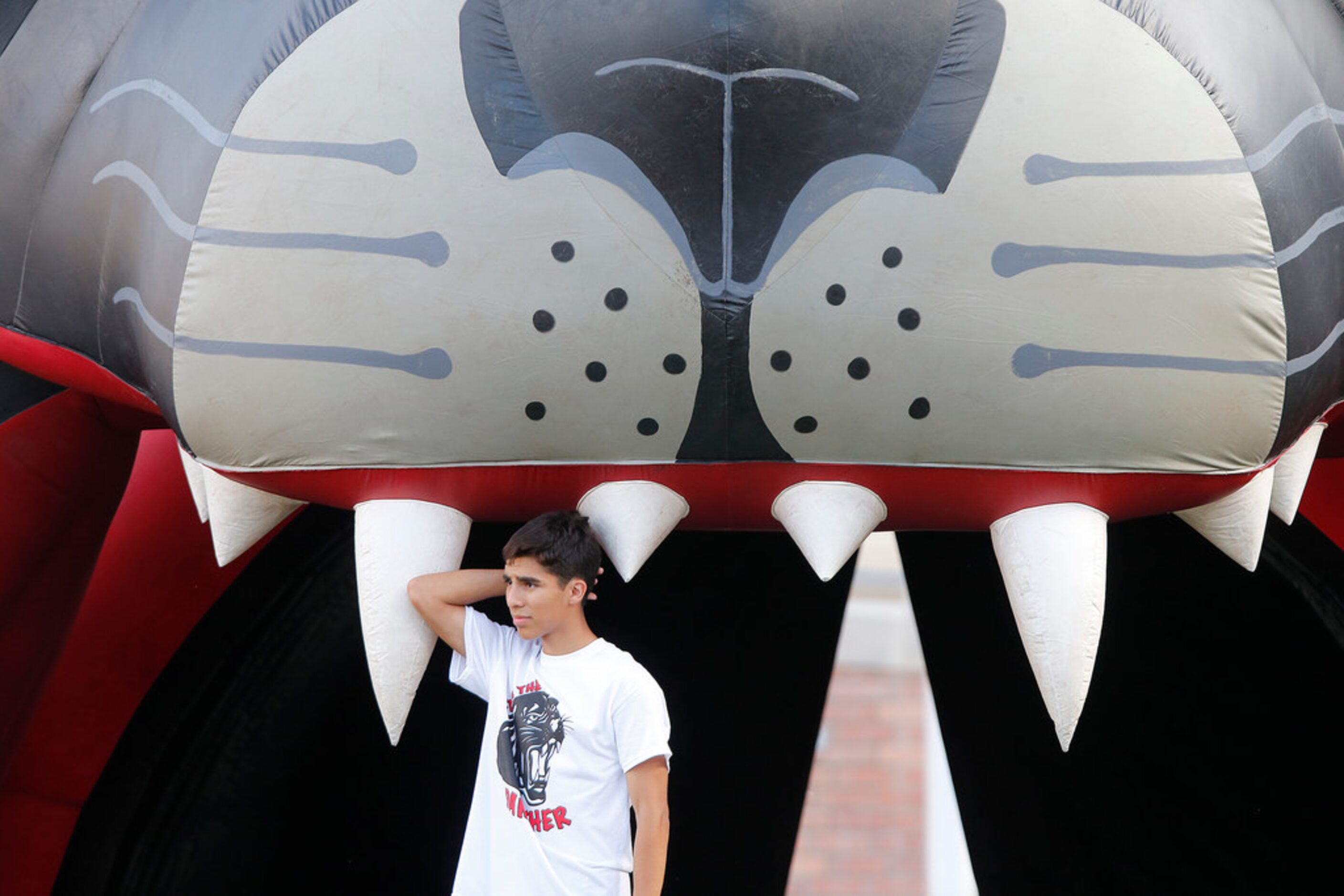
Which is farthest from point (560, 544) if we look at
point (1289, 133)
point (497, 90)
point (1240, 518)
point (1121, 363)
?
point (1289, 133)

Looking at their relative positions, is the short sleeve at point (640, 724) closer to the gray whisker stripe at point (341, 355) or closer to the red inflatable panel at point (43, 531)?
the gray whisker stripe at point (341, 355)

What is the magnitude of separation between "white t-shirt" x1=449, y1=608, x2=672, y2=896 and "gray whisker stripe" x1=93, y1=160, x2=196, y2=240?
434 millimetres

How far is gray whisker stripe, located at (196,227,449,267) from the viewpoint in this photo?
1.21m

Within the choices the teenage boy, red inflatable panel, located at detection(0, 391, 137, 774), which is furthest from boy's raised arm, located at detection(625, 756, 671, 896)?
red inflatable panel, located at detection(0, 391, 137, 774)

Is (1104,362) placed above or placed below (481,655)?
above

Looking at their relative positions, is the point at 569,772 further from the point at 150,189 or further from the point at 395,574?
the point at 150,189

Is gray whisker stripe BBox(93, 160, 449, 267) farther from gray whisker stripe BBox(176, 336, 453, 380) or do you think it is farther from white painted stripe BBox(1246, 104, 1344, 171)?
white painted stripe BBox(1246, 104, 1344, 171)

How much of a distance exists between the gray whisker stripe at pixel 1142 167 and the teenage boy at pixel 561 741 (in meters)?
0.49

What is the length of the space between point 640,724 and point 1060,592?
393 mm

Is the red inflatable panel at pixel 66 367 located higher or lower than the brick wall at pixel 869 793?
lower

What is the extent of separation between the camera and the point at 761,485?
1.32 meters

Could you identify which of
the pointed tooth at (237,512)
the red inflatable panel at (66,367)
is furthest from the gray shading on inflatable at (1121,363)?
the red inflatable panel at (66,367)

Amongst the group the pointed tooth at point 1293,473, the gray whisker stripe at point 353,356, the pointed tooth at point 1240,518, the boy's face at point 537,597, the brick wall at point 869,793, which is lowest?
the boy's face at point 537,597

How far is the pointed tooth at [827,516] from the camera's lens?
4.28 ft
